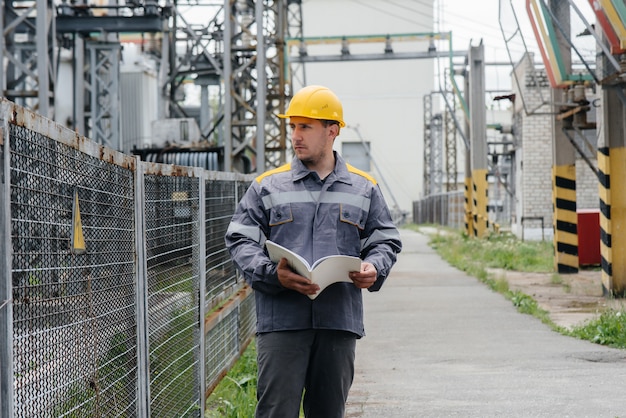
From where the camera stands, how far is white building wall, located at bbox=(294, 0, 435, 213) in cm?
7519

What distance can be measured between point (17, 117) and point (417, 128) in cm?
7599

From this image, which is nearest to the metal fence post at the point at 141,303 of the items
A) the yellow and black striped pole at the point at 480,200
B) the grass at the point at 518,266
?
the grass at the point at 518,266

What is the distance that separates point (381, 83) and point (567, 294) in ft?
202

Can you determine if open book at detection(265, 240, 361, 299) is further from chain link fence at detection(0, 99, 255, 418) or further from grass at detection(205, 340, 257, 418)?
grass at detection(205, 340, 257, 418)

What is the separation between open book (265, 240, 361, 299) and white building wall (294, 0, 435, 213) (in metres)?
69.7

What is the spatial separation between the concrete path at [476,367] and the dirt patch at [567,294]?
0.52 meters

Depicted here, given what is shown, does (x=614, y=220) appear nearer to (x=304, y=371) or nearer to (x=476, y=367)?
(x=476, y=367)

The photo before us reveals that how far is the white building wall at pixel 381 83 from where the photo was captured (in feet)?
247

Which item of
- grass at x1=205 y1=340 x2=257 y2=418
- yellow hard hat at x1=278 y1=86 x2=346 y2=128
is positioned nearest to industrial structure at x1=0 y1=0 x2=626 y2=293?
grass at x1=205 y1=340 x2=257 y2=418

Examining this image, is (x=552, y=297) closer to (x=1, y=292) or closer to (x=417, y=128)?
(x=1, y=292)

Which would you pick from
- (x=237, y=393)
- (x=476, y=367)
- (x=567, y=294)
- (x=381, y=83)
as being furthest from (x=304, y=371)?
(x=381, y=83)

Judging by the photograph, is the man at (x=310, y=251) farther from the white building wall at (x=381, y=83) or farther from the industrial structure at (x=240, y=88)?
the white building wall at (x=381, y=83)

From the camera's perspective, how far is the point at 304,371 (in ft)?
15.8

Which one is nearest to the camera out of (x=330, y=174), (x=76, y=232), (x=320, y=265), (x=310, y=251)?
(x=76, y=232)
